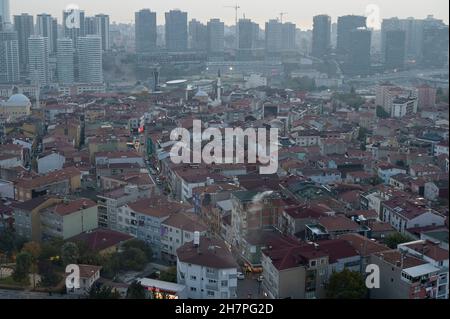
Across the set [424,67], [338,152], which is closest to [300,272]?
[338,152]

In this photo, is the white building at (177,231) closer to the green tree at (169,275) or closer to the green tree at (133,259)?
the green tree at (133,259)

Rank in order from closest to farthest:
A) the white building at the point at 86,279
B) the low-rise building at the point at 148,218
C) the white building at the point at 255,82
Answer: the white building at the point at 86,279 → the low-rise building at the point at 148,218 → the white building at the point at 255,82

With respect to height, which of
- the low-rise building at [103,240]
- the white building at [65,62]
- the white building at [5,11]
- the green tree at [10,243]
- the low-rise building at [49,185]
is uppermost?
the white building at [5,11]

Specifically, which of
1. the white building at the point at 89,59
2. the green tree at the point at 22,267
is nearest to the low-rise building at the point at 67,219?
the green tree at the point at 22,267

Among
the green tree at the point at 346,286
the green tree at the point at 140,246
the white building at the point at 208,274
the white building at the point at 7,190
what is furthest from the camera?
the white building at the point at 7,190

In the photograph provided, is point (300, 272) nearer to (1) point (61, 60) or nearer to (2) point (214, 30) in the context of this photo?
(1) point (61, 60)

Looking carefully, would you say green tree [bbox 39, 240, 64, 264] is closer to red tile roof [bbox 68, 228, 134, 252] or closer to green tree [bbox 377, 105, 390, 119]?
red tile roof [bbox 68, 228, 134, 252]

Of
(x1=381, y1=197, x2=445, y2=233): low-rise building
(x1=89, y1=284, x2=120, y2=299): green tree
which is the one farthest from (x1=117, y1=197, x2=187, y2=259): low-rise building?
(x1=381, y1=197, x2=445, y2=233): low-rise building

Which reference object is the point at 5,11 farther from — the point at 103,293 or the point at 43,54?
the point at 103,293
